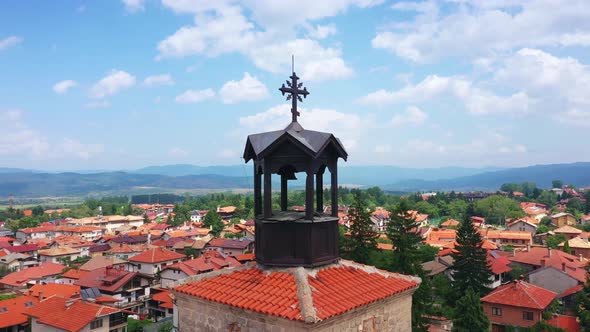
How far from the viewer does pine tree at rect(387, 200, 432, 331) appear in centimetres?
2864

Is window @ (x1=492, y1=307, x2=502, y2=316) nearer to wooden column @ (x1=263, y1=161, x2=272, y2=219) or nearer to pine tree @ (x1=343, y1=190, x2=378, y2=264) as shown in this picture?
pine tree @ (x1=343, y1=190, x2=378, y2=264)

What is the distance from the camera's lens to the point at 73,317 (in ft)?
106

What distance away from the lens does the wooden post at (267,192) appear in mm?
7961

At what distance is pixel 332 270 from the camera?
26.3ft

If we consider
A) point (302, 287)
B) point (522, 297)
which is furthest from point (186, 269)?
point (302, 287)

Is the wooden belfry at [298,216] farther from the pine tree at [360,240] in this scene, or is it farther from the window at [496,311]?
the pine tree at [360,240]

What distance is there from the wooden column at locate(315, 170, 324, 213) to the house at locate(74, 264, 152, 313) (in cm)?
4074

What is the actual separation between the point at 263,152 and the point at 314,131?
1152 millimetres

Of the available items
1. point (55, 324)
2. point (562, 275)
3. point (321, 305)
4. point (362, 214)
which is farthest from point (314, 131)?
point (562, 275)

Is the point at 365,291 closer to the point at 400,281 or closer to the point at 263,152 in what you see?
the point at 400,281

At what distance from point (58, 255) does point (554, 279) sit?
251ft

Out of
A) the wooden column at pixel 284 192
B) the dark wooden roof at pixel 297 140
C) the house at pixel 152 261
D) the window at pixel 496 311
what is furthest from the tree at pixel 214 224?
the dark wooden roof at pixel 297 140

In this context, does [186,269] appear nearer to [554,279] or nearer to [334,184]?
[554,279]

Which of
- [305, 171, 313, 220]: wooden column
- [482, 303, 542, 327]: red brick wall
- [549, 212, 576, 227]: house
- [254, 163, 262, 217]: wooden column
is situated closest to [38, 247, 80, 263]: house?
[482, 303, 542, 327]: red brick wall
